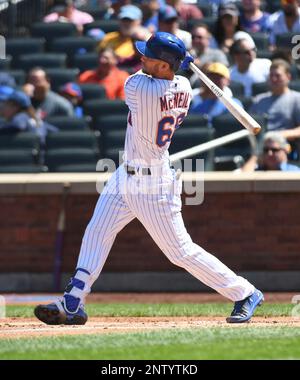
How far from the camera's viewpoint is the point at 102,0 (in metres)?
17.4

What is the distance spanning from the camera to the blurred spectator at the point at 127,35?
571 inches

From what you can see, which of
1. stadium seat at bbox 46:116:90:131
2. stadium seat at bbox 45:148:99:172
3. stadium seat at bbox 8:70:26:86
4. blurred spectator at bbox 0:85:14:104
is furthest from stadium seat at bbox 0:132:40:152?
stadium seat at bbox 8:70:26:86

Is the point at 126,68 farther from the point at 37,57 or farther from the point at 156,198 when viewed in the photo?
the point at 156,198

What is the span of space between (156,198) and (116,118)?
556 centimetres

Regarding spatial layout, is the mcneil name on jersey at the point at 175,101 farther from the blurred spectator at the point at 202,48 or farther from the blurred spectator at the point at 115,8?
the blurred spectator at the point at 115,8

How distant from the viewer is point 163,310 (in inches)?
389

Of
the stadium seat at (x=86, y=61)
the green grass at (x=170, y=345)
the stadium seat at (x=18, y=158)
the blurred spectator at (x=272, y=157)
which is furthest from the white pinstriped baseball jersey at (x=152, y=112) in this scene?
the stadium seat at (x=86, y=61)

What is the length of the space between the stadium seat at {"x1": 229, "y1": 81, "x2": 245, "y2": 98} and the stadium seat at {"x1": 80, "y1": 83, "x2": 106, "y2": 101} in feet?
5.34

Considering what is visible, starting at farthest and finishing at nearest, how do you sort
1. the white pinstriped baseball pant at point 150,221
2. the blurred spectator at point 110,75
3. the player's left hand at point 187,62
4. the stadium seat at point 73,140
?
1. the blurred spectator at point 110,75
2. the stadium seat at point 73,140
3. the player's left hand at point 187,62
4. the white pinstriped baseball pant at point 150,221

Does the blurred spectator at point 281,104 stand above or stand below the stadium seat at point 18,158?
above

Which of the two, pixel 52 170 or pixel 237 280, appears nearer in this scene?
pixel 237 280

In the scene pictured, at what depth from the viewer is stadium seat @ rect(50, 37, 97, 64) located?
15198mm
